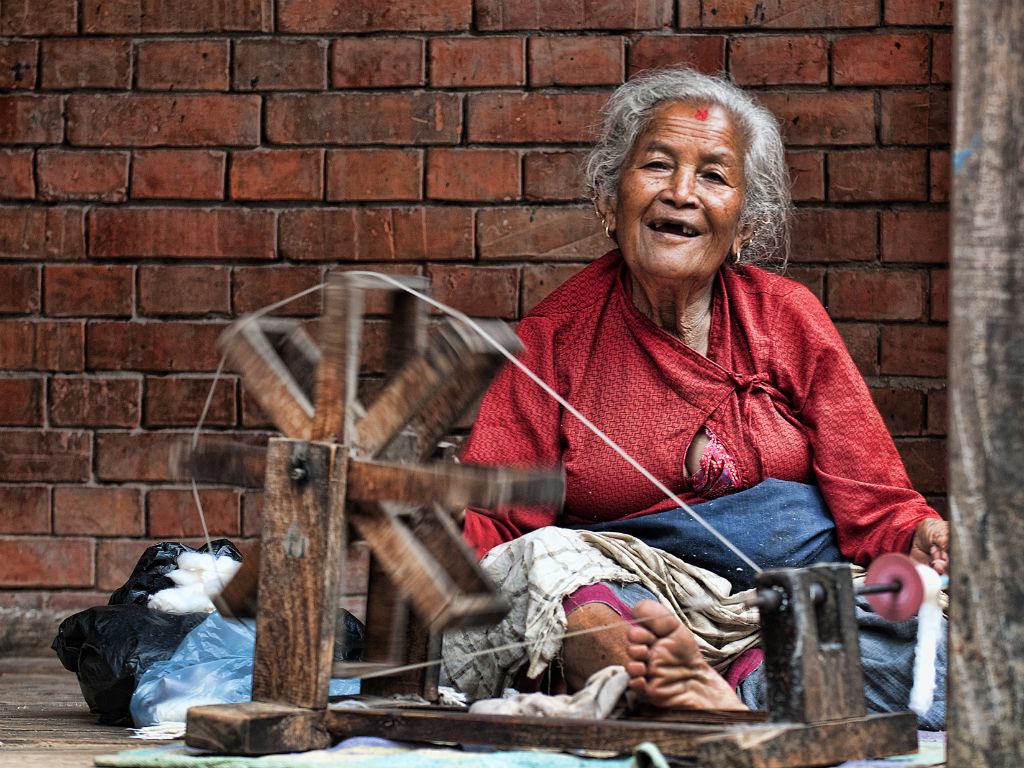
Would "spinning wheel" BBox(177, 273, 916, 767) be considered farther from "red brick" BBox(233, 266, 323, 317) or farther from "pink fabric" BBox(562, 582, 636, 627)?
"red brick" BBox(233, 266, 323, 317)

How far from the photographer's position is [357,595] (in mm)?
3795

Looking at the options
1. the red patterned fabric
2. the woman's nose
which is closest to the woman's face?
the woman's nose

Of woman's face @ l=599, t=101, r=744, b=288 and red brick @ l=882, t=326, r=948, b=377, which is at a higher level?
woman's face @ l=599, t=101, r=744, b=288

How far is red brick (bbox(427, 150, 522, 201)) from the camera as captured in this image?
3.67 meters

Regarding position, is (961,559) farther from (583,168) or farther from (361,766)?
(583,168)

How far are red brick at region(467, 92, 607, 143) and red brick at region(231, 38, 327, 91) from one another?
0.38 metres

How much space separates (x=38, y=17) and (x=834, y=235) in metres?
1.98

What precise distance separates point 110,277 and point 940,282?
1977mm

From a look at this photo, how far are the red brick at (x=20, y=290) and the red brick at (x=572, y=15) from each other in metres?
1.24

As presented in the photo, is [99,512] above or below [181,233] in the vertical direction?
below

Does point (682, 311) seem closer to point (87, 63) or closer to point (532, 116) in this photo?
point (532, 116)

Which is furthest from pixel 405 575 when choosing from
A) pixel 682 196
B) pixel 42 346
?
pixel 42 346

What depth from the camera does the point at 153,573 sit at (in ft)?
10.6

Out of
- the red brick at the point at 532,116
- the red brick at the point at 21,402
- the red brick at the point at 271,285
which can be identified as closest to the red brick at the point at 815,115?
the red brick at the point at 532,116
